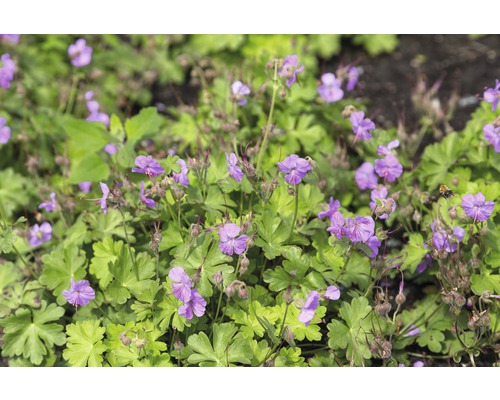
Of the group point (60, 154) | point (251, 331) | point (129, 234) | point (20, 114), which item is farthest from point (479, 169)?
point (20, 114)

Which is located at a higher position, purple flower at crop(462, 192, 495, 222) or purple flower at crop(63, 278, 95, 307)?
purple flower at crop(462, 192, 495, 222)

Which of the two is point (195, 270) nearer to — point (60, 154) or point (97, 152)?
point (97, 152)

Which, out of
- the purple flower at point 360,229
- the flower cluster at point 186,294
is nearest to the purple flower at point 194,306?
the flower cluster at point 186,294

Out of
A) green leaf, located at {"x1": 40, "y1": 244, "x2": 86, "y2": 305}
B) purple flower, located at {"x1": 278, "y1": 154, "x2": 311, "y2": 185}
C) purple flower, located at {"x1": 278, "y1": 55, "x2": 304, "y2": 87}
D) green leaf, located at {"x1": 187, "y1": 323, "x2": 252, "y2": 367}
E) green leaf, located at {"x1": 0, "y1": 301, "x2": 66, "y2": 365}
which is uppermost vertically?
purple flower, located at {"x1": 278, "y1": 55, "x2": 304, "y2": 87}

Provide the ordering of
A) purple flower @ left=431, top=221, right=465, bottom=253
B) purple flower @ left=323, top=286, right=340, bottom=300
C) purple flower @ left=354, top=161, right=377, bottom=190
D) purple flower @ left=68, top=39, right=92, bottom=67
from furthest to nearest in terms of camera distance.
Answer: purple flower @ left=68, top=39, right=92, bottom=67 < purple flower @ left=354, top=161, right=377, bottom=190 < purple flower @ left=431, top=221, right=465, bottom=253 < purple flower @ left=323, top=286, right=340, bottom=300

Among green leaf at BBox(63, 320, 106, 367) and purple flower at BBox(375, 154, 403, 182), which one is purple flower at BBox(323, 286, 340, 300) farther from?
green leaf at BBox(63, 320, 106, 367)

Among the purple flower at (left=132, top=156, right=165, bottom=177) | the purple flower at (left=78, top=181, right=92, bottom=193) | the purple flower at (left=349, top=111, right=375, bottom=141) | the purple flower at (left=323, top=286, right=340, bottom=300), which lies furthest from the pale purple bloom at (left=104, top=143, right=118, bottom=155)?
the purple flower at (left=323, top=286, right=340, bottom=300)

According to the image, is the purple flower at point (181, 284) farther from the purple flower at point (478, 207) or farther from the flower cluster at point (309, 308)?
the purple flower at point (478, 207)
